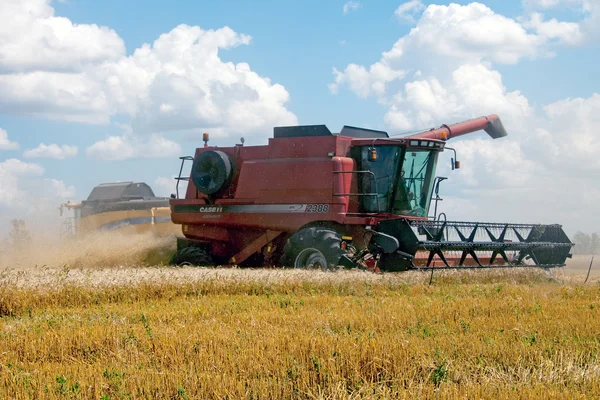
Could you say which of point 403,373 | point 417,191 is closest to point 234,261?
point 417,191

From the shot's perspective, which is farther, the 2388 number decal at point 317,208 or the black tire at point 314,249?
the 2388 number decal at point 317,208

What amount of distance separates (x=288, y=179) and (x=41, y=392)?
9.70m

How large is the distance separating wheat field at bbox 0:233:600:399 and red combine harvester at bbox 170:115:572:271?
1784mm

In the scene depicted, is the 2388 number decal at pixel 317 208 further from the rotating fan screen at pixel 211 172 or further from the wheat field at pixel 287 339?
the wheat field at pixel 287 339

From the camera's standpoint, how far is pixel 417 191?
579 inches

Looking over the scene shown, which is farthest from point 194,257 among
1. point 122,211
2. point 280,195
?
point 122,211

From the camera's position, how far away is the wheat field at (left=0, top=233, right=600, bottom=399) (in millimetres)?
4910

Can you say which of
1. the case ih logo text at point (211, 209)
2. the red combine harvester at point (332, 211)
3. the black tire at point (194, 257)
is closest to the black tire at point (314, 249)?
the red combine harvester at point (332, 211)

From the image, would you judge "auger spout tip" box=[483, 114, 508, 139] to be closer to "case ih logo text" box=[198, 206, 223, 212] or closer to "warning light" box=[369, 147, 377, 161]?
"warning light" box=[369, 147, 377, 161]

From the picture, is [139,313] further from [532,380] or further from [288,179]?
[288,179]

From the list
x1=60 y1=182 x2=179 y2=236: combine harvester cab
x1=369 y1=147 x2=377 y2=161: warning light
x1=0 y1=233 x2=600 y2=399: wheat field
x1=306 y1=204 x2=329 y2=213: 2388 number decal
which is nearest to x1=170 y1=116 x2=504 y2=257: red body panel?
x1=306 y1=204 x2=329 y2=213: 2388 number decal

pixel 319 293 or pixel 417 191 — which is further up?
pixel 417 191

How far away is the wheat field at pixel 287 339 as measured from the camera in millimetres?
4910

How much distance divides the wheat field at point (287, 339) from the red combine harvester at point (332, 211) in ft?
5.85
